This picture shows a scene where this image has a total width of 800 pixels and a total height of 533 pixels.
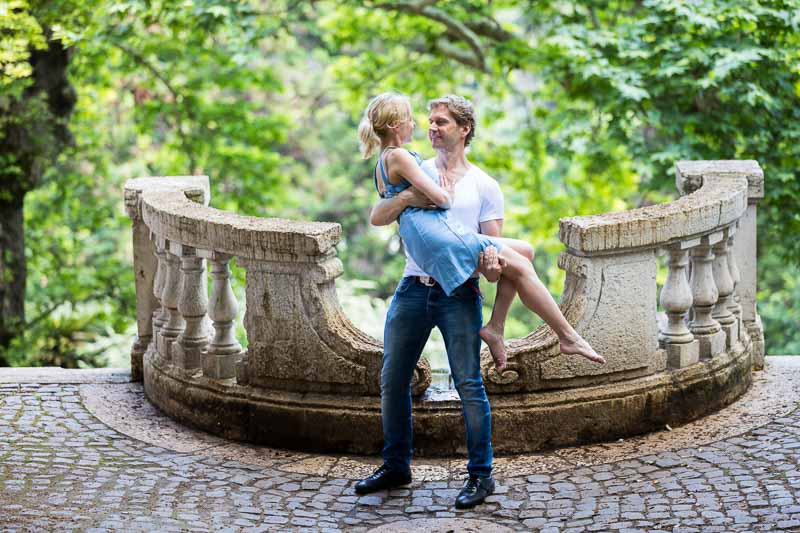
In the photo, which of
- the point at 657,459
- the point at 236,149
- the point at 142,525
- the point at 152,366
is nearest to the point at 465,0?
the point at 236,149

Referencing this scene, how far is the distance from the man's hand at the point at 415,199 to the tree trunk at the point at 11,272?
9.17 metres

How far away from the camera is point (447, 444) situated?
6602 millimetres

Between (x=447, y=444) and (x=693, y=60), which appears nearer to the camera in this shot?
(x=447, y=444)

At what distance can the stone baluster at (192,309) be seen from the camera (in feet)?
23.3

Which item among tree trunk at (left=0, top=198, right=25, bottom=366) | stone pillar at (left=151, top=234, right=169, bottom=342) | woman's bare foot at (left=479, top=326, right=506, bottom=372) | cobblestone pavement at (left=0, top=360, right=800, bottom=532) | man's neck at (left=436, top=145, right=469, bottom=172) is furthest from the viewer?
tree trunk at (left=0, top=198, right=25, bottom=366)

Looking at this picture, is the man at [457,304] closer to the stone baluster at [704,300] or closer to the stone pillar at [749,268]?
the stone baluster at [704,300]

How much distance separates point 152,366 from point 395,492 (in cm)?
225

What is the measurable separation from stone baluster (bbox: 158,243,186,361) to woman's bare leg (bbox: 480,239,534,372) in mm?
2174

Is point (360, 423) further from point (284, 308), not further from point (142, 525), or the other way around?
point (142, 525)

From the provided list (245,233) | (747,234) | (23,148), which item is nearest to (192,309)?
(245,233)

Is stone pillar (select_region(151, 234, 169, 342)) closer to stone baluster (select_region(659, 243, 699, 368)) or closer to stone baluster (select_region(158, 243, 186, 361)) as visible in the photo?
stone baluster (select_region(158, 243, 186, 361))

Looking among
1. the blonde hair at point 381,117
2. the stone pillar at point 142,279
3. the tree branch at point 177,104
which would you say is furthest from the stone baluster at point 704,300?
the tree branch at point 177,104

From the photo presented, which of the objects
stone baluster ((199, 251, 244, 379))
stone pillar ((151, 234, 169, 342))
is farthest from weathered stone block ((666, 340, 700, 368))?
stone pillar ((151, 234, 169, 342))

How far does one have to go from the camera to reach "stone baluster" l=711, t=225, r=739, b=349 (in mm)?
7390
